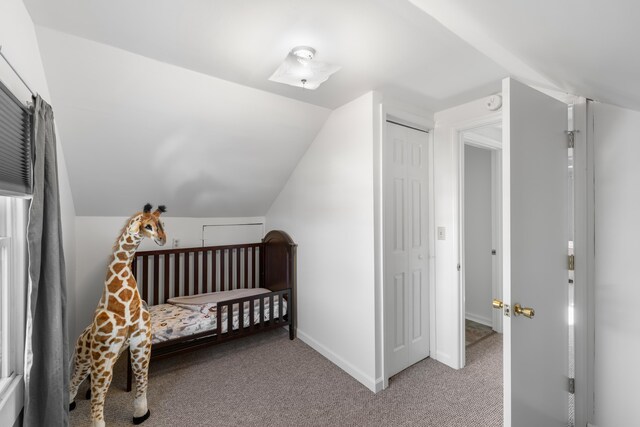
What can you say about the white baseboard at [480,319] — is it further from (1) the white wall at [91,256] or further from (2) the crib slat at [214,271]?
(1) the white wall at [91,256]

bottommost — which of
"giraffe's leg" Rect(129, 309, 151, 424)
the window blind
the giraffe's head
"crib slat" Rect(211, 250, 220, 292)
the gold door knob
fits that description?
"giraffe's leg" Rect(129, 309, 151, 424)

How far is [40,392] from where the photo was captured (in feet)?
4.39

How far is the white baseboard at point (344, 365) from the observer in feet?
7.30

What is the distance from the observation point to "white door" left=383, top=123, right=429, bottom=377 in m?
2.41

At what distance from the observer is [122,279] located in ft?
6.35

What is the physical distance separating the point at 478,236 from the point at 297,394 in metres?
2.78

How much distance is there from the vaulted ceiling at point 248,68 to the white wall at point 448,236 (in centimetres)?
19

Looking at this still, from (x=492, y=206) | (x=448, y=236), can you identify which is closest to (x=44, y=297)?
(x=448, y=236)

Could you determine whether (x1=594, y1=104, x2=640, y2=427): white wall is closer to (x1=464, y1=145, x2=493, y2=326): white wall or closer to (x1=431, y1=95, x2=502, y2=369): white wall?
(x1=431, y1=95, x2=502, y2=369): white wall

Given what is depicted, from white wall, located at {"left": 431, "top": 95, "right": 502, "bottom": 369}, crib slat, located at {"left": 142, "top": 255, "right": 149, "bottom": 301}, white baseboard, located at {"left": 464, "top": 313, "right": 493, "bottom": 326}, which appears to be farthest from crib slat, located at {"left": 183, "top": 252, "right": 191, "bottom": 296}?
white baseboard, located at {"left": 464, "top": 313, "right": 493, "bottom": 326}

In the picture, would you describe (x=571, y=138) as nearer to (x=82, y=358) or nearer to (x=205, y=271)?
(x=82, y=358)

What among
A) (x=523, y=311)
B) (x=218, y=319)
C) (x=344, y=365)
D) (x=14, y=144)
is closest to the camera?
(x=14, y=144)

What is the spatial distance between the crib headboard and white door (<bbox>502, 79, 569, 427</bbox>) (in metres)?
2.16

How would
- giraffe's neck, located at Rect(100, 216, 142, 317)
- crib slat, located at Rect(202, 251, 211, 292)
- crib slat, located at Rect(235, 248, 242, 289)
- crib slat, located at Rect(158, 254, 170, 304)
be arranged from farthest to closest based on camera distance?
1. crib slat, located at Rect(235, 248, 242, 289)
2. crib slat, located at Rect(202, 251, 211, 292)
3. crib slat, located at Rect(158, 254, 170, 304)
4. giraffe's neck, located at Rect(100, 216, 142, 317)
